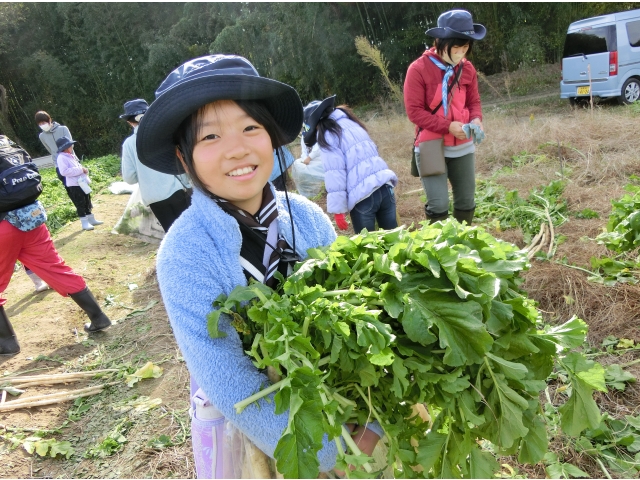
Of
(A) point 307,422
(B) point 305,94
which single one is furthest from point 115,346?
(B) point 305,94

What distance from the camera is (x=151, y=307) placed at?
5.18 meters

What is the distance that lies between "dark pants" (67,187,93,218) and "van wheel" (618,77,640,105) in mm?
12031

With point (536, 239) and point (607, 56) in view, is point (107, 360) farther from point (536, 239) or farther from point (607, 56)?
point (607, 56)

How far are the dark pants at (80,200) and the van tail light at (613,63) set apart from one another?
38.6 ft

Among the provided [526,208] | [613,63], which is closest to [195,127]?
[526,208]

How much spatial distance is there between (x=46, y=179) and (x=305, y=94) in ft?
40.6

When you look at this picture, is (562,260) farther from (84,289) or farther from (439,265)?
(84,289)

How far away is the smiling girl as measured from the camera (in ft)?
4.31

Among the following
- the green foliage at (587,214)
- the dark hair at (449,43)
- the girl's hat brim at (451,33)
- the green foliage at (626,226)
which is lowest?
the green foliage at (587,214)

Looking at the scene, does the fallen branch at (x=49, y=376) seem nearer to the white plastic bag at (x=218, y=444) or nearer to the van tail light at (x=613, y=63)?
the white plastic bag at (x=218, y=444)

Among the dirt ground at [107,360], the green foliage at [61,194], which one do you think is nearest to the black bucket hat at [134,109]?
the dirt ground at [107,360]

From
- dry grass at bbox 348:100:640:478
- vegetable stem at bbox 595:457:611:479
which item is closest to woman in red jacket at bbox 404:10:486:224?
dry grass at bbox 348:100:640:478

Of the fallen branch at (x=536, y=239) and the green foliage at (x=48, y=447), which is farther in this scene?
the fallen branch at (x=536, y=239)

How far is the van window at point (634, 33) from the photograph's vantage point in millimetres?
10406
